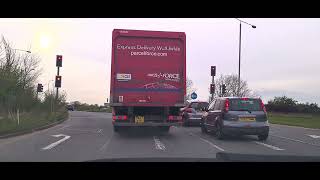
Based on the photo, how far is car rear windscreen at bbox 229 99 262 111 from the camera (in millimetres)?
16969

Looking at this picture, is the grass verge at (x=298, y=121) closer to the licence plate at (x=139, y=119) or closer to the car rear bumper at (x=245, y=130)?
the car rear bumper at (x=245, y=130)

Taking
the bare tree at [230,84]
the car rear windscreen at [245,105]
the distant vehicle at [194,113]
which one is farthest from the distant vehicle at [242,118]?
the bare tree at [230,84]

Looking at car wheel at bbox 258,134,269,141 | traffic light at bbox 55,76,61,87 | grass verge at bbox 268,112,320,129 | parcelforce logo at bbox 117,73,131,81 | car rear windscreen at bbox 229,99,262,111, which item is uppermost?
traffic light at bbox 55,76,61,87

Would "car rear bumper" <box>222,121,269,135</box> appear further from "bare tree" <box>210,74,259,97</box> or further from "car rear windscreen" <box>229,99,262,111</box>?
"bare tree" <box>210,74,259,97</box>

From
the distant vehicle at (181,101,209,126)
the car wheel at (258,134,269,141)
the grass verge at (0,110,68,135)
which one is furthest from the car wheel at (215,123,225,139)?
the grass verge at (0,110,68,135)

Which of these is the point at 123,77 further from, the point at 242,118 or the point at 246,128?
the point at 246,128

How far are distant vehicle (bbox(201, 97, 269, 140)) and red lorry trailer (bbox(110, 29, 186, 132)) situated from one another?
1842 millimetres

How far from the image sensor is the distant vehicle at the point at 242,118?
16.7 meters

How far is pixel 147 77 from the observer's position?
59.6ft

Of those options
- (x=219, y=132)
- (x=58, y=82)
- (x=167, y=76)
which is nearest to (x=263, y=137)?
(x=219, y=132)

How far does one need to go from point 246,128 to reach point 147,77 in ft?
13.8
